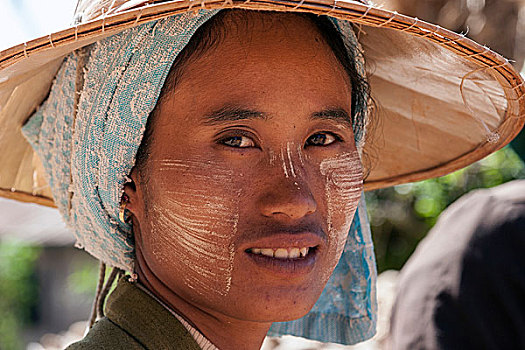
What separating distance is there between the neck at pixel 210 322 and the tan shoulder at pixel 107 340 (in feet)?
0.49

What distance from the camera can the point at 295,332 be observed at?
7.86ft

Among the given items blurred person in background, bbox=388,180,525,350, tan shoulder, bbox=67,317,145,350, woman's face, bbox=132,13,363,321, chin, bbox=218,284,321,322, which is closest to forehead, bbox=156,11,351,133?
woman's face, bbox=132,13,363,321

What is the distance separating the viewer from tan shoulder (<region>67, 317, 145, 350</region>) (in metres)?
1.58

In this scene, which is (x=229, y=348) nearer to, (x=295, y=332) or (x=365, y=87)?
(x=295, y=332)

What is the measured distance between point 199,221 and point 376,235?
6360 mm

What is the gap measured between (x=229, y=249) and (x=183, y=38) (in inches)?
21.2

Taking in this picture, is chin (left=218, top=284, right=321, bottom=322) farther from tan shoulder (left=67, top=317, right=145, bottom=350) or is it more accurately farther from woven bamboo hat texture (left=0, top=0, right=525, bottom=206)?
woven bamboo hat texture (left=0, top=0, right=525, bottom=206)

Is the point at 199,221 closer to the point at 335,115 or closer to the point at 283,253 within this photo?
the point at 283,253

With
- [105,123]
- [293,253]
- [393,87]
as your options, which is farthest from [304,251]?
[393,87]

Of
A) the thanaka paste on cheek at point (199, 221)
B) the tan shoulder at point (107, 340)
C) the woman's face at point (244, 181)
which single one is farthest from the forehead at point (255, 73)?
the tan shoulder at point (107, 340)

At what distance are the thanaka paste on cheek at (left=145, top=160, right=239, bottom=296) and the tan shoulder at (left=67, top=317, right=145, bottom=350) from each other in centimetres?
20

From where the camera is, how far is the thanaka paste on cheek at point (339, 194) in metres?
1.71

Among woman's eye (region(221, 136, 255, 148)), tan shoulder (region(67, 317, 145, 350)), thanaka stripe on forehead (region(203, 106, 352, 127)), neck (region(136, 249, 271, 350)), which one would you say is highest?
thanaka stripe on forehead (region(203, 106, 352, 127))

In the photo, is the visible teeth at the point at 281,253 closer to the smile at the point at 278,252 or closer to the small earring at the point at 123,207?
the smile at the point at 278,252
